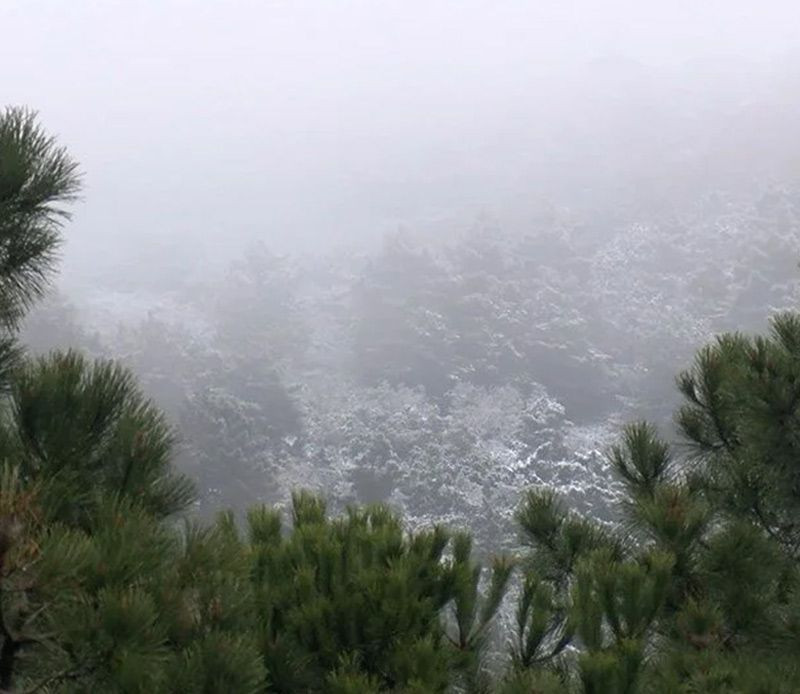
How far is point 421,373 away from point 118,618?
2998cm

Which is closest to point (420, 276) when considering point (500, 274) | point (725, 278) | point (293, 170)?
point (500, 274)

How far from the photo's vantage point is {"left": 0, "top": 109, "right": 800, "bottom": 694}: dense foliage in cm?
180

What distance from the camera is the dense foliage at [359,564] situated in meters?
1.80

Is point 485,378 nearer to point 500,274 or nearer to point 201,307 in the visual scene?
point 500,274

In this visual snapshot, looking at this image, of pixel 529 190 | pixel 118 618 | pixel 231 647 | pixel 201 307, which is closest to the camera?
pixel 118 618

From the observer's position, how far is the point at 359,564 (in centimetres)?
311

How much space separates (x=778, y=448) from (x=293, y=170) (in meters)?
59.5

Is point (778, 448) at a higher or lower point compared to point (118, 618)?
higher

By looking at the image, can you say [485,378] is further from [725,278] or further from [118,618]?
[118,618]

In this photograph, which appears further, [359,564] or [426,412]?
[426,412]

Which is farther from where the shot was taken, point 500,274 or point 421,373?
point 500,274

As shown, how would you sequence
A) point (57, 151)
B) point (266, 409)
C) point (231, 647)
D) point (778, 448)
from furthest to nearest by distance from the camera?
1. point (266, 409)
2. point (778, 448)
3. point (57, 151)
4. point (231, 647)

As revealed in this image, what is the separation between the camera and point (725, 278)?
37.2m

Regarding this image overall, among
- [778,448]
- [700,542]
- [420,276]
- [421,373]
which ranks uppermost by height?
[420,276]
